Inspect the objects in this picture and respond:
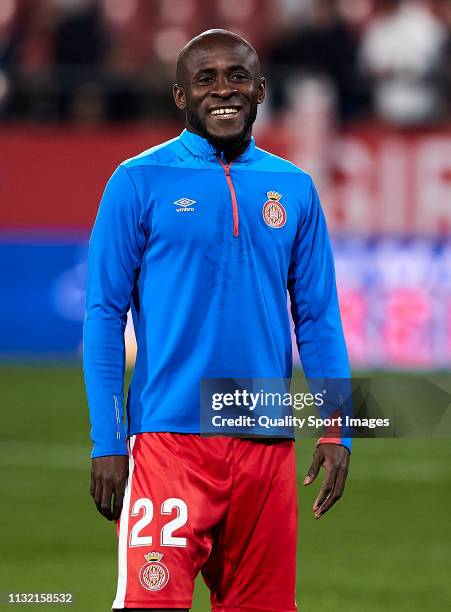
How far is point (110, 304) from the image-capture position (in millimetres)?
3713

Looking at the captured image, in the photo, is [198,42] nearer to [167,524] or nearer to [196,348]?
[196,348]

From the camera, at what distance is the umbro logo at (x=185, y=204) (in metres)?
3.73

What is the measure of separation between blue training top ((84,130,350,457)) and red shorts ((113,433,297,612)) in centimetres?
9

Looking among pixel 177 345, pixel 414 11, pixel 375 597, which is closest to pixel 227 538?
pixel 177 345

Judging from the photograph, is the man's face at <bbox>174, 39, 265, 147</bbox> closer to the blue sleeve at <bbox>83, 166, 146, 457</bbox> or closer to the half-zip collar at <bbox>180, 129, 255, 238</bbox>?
the half-zip collar at <bbox>180, 129, 255, 238</bbox>

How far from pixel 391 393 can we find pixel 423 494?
4978 millimetres

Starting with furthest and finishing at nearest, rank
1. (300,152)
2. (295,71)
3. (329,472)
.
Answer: (295,71)
(300,152)
(329,472)

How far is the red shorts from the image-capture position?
11.9ft

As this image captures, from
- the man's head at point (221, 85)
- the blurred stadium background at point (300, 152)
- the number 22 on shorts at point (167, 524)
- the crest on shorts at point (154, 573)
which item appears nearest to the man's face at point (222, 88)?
the man's head at point (221, 85)

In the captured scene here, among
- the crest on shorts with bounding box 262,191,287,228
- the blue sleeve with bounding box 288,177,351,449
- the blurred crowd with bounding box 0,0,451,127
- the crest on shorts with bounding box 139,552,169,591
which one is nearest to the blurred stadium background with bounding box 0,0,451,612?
the blurred crowd with bounding box 0,0,451,127

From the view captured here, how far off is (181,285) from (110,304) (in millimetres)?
182

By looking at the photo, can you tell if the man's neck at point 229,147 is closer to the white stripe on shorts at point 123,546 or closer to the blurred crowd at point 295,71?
A: the white stripe on shorts at point 123,546

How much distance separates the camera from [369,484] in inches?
370

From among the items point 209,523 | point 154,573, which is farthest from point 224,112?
point 154,573
